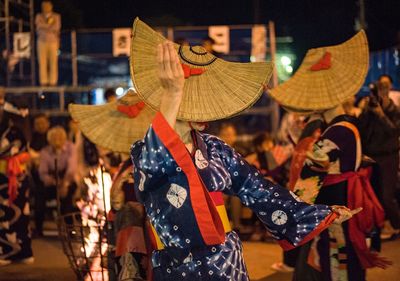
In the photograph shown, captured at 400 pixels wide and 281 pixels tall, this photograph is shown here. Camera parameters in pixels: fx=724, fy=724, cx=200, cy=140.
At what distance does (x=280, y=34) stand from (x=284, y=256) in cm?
1859

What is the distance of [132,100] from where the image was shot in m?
4.82

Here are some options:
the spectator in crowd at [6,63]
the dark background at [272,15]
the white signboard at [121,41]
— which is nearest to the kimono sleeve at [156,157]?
the white signboard at [121,41]

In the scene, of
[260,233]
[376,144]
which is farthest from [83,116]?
[260,233]

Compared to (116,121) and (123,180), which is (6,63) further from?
(123,180)

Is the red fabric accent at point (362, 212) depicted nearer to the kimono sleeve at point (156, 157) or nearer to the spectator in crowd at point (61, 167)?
the kimono sleeve at point (156, 157)

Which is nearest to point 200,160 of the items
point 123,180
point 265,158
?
point 123,180

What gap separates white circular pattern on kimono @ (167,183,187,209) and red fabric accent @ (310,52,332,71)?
99.2 inches

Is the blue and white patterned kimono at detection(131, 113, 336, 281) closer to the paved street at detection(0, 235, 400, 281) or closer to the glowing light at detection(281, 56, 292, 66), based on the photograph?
the paved street at detection(0, 235, 400, 281)

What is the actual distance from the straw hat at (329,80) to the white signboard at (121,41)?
6.75 m

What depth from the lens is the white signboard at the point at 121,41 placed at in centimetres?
1170

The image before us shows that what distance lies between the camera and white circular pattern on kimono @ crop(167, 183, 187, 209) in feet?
9.85

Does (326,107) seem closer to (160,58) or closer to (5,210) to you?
(160,58)

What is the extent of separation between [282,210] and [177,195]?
0.68 meters

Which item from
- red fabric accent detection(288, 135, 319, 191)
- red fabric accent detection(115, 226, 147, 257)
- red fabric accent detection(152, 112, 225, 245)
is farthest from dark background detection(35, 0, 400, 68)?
red fabric accent detection(152, 112, 225, 245)
